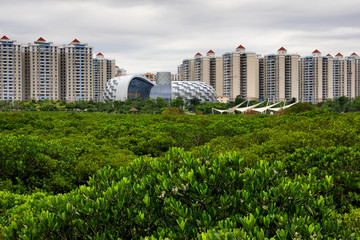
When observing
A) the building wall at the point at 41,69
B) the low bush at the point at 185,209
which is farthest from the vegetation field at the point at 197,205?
the building wall at the point at 41,69

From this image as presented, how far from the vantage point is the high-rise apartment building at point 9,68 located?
94725 millimetres

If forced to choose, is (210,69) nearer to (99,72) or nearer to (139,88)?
(139,88)

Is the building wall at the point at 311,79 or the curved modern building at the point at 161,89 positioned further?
the building wall at the point at 311,79

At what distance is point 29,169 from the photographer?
7977 millimetres

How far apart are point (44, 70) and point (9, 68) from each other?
9.22 meters

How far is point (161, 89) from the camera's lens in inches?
3814

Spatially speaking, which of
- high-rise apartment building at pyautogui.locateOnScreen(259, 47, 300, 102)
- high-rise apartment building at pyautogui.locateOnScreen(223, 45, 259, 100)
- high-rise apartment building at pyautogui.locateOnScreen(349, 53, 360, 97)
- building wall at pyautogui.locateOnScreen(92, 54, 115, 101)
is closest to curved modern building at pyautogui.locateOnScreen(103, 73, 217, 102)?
high-rise apartment building at pyautogui.locateOnScreen(223, 45, 259, 100)

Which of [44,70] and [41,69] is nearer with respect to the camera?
[41,69]

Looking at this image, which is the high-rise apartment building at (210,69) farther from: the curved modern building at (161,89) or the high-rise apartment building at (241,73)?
the curved modern building at (161,89)

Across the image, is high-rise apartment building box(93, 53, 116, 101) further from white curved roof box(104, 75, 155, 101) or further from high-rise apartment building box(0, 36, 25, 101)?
high-rise apartment building box(0, 36, 25, 101)

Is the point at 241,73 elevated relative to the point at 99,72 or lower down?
lower down

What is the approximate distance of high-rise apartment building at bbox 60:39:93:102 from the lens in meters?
100

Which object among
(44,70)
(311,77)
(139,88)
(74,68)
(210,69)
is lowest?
(139,88)

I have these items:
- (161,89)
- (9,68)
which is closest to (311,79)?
(161,89)
